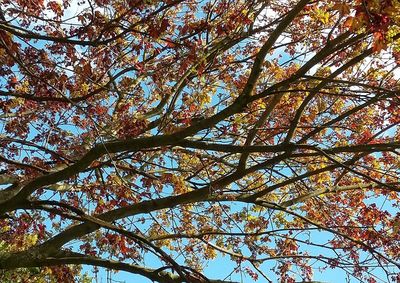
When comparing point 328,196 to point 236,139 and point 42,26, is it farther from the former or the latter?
point 42,26

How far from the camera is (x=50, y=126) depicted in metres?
6.06

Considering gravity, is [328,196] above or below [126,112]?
below

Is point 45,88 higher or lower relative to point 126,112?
lower

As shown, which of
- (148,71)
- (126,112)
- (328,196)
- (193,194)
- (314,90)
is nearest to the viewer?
(314,90)

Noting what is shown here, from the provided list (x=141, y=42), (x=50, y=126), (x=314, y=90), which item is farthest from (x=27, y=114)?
(x=314, y=90)

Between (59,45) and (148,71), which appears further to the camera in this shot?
(148,71)

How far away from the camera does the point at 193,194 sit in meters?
5.04

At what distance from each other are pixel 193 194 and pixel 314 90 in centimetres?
168

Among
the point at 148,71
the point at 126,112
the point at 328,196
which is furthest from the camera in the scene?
the point at 328,196

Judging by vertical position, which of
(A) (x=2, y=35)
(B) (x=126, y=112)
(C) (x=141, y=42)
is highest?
(B) (x=126, y=112)

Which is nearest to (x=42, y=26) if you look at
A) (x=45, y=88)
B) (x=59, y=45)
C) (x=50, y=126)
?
(x=59, y=45)

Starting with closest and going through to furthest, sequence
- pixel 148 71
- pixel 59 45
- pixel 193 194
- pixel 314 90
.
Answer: pixel 314 90, pixel 193 194, pixel 59 45, pixel 148 71

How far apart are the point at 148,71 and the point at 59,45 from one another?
1103mm

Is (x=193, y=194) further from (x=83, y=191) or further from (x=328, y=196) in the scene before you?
(x=328, y=196)
